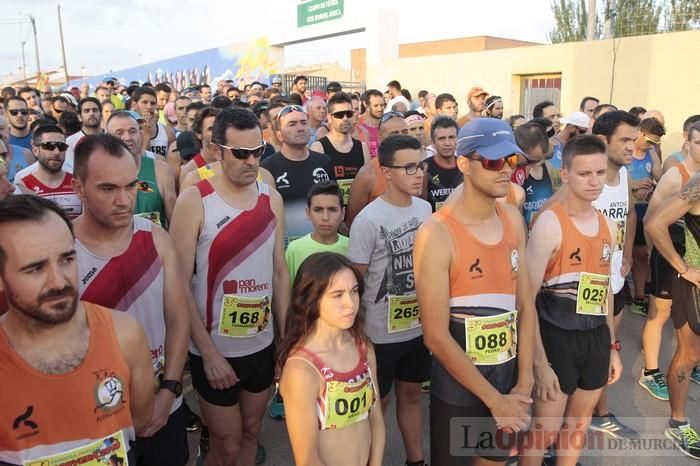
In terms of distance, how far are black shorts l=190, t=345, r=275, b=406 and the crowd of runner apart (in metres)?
0.01

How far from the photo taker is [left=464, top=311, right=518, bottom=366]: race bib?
2.47 meters

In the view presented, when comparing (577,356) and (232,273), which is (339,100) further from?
(577,356)

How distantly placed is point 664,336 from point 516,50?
13.2 m

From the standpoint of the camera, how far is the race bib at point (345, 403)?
2225 millimetres

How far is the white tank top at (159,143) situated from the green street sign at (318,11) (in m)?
16.4

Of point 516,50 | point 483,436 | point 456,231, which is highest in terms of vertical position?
point 516,50

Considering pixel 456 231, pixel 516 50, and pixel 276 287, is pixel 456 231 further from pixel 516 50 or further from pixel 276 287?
pixel 516 50

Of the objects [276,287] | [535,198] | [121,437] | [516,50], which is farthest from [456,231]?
[516,50]

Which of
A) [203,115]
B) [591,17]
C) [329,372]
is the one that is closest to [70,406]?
[329,372]

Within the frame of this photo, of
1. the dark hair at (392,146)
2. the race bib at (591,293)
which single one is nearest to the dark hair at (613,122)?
the race bib at (591,293)

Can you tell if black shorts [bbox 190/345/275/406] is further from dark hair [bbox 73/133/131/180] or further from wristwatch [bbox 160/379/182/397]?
dark hair [bbox 73/133/131/180]

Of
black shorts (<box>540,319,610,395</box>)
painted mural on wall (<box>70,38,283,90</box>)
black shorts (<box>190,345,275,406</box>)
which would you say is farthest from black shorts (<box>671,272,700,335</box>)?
painted mural on wall (<box>70,38,283,90</box>)

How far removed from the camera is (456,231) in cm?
246

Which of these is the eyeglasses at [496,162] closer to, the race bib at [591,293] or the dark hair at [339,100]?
the race bib at [591,293]
